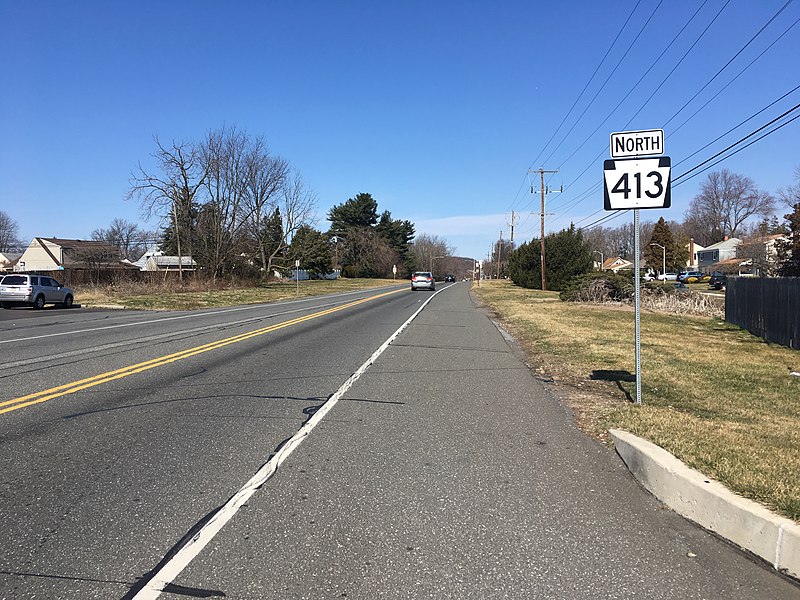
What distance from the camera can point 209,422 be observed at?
272 inches

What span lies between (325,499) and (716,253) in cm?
10708

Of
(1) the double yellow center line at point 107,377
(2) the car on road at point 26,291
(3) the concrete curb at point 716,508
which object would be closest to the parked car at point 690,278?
(2) the car on road at point 26,291

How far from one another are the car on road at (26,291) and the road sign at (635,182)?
93.7ft

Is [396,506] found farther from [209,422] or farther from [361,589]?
[209,422]

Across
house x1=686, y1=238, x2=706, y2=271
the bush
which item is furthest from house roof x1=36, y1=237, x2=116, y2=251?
house x1=686, y1=238, x2=706, y2=271

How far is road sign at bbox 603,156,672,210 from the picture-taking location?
716cm

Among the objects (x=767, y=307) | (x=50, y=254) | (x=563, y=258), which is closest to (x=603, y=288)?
(x=767, y=307)

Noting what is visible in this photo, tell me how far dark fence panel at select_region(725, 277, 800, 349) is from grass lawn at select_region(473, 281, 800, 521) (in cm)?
41

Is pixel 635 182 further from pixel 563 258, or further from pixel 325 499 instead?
pixel 563 258

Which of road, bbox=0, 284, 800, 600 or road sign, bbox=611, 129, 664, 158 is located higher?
road sign, bbox=611, 129, 664, 158

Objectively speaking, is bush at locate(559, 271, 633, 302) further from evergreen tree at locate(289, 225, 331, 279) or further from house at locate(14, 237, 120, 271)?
house at locate(14, 237, 120, 271)

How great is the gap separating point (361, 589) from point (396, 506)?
119 centimetres

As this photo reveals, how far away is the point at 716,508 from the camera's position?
4230mm

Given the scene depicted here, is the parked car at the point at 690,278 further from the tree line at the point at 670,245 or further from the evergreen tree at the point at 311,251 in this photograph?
the evergreen tree at the point at 311,251
